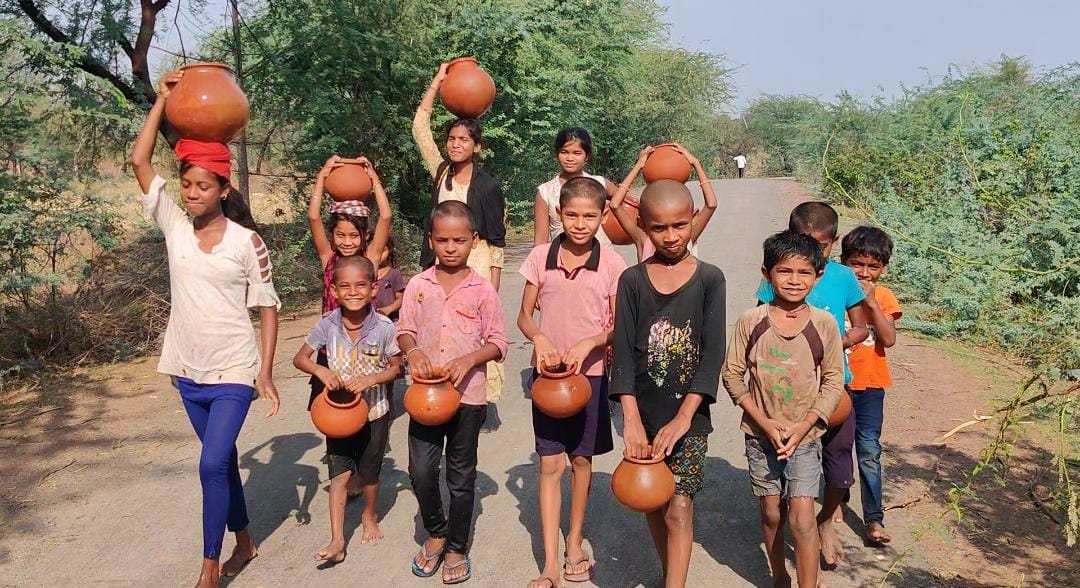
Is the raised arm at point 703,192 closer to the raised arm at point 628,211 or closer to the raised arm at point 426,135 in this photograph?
the raised arm at point 628,211

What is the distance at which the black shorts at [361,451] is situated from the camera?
3777 mm

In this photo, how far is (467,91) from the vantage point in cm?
505

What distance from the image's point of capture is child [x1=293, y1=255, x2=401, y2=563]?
3709mm

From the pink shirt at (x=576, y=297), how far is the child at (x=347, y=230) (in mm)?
1129

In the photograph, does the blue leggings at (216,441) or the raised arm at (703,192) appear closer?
the blue leggings at (216,441)

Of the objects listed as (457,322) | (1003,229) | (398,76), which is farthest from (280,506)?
(398,76)

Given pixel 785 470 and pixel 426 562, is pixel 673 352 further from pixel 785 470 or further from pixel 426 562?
pixel 426 562

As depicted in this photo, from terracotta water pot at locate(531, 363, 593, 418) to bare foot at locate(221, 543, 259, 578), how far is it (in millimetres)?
1627

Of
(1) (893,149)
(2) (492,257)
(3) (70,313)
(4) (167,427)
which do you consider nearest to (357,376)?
(2) (492,257)

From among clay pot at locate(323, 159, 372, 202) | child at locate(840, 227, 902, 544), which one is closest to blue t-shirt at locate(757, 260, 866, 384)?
child at locate(840, 227, 902, 544)

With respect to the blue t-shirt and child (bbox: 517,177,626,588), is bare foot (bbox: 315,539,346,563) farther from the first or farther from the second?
the blue t-shirt

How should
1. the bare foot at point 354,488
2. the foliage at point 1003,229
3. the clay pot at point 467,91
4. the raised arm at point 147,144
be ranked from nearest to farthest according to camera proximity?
1. the raised arm at point 147,144
2. the bare foot at point 354,488
3. the clay pot at point 467,91
4. the foliage at point 1003,229

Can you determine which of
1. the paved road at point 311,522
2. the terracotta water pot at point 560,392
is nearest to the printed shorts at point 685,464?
the terracotta water pot at point 560,392

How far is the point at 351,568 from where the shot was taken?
3729mm
